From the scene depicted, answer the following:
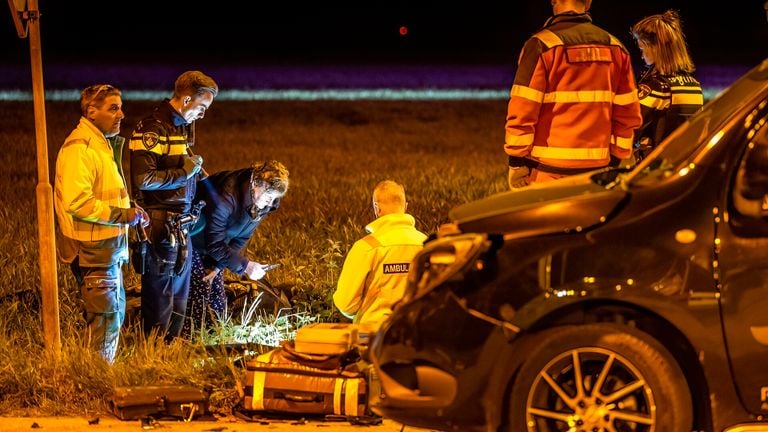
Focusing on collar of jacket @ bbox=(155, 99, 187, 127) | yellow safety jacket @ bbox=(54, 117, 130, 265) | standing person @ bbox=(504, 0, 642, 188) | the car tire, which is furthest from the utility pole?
the car tire

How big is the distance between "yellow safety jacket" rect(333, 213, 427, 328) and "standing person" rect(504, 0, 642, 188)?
653mm

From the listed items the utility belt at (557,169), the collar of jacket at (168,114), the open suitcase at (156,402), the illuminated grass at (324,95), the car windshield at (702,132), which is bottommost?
the open suitcase at (156,402)

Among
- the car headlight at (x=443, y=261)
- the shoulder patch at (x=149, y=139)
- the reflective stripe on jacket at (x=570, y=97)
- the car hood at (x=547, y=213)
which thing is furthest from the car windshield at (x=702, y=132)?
the shoulder patch at (x=149, y=139)

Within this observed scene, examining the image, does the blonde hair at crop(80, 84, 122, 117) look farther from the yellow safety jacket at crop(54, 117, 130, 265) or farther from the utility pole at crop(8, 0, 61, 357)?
the utility pole at crop(8, 0, 61, 357)

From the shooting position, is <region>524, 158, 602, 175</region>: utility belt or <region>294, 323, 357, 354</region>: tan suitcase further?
<region>524, 158, 602, 175</region>: utility belt

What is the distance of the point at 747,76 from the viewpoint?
5.28 metres

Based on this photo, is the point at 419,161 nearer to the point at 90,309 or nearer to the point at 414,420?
the point at 90,309

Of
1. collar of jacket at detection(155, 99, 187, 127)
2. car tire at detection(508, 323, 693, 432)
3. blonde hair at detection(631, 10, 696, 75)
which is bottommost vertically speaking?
car tire at detection(508, 323, 693, 432)

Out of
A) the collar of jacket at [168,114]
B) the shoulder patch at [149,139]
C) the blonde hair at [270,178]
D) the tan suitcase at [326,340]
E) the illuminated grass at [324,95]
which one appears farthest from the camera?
the illuminated grass at [324,95]

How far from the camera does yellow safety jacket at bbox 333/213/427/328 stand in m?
6.64

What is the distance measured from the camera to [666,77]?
8102 millimetres

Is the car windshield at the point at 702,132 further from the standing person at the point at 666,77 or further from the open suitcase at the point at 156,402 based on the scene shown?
the standing person at the point at 666,77

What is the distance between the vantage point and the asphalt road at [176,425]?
6.21 meters

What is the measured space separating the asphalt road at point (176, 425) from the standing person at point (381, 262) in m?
0.58
